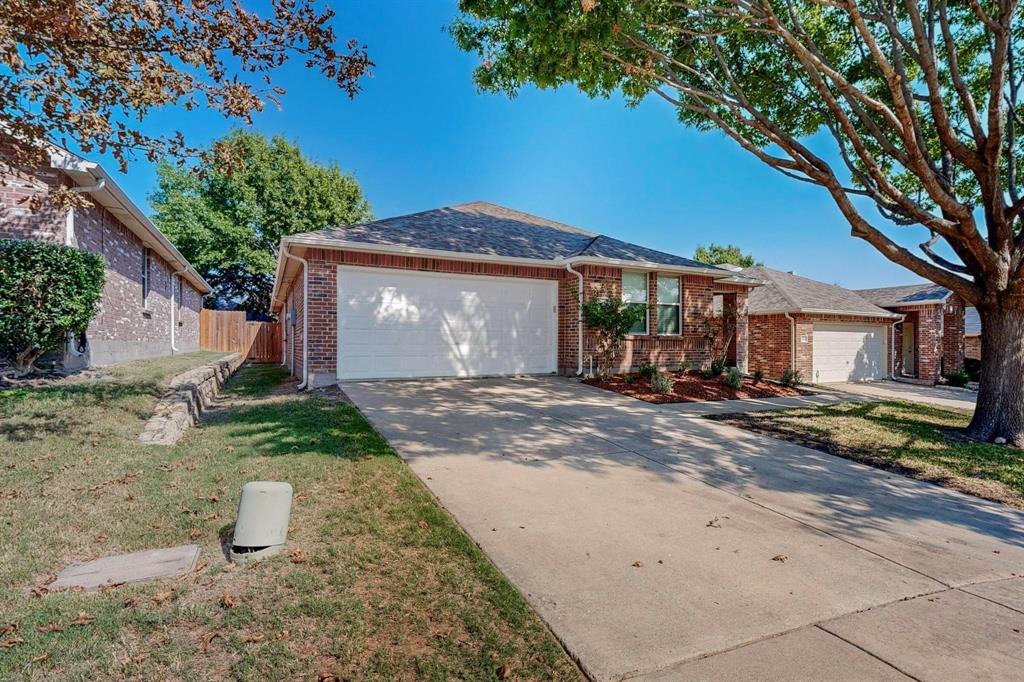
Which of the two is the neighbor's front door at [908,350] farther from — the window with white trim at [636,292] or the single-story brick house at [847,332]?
the window with white trim at [636,292]

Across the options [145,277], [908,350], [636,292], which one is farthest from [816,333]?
[145,277]

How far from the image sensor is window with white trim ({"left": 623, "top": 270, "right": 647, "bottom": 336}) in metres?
11.9

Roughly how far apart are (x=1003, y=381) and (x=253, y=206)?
2856 centimetres

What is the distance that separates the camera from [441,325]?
34.2 ft

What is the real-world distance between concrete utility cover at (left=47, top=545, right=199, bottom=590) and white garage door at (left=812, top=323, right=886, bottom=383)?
18.1 metres

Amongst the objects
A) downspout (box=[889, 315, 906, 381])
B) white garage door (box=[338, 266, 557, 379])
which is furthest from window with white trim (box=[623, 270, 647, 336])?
downspout (box=[889, 315, 906, 381])

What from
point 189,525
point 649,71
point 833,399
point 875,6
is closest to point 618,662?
point 189,525

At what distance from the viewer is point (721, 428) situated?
7020 mm

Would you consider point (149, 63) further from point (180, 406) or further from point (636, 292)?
point (636, 292)

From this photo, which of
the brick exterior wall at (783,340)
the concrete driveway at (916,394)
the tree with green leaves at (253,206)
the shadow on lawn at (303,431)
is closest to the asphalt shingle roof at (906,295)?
the brick exterior wall at (783,340)

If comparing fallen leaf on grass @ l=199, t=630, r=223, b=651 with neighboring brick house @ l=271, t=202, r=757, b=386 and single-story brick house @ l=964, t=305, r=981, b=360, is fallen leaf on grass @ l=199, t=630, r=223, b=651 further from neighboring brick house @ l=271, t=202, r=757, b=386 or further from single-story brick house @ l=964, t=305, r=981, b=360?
single-story brick house @ l=964, t=305, r=981, b=360

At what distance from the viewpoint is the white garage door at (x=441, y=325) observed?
31.7ft

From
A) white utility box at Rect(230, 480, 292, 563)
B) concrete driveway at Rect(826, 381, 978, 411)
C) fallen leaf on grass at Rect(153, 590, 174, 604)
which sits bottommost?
concrete driveway at Rect(826, 381, 978, 411)

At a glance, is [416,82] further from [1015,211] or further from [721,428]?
[1015,211]
